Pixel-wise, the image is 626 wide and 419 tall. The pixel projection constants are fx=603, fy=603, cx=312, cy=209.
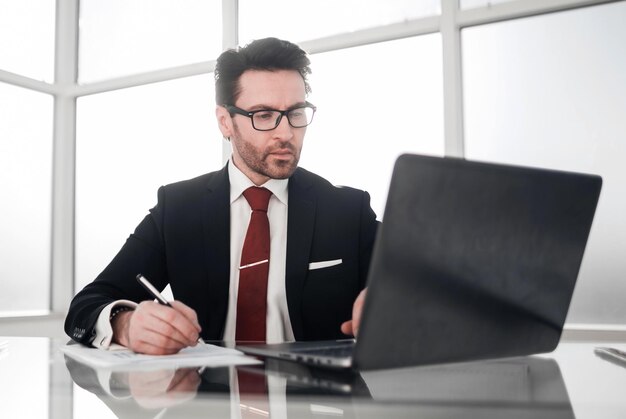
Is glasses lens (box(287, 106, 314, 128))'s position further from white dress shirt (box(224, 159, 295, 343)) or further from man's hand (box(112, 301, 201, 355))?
man's hand (box(112, 301, 201, 355))

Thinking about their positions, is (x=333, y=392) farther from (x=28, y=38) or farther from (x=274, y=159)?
(x=28, y=38)

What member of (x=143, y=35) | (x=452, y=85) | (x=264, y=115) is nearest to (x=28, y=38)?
(x=143, y=35)

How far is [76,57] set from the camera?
5.13m

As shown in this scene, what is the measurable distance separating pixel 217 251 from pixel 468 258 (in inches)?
47.2

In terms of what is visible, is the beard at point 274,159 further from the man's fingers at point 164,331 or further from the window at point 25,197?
the window at point 25,197

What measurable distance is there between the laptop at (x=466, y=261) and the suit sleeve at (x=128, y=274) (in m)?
0.67

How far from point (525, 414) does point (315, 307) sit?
50.3 inches

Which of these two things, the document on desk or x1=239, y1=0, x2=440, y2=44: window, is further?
x1=239, y1=0, x2=440, y2=44: window

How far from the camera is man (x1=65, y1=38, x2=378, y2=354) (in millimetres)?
1795

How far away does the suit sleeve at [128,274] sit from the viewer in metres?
1.39

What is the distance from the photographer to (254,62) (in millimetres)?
2061

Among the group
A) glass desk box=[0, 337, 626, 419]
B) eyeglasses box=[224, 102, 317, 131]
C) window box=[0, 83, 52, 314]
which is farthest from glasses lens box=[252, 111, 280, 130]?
window box=[0, 83, 52, 314]

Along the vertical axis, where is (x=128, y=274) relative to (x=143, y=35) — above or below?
below

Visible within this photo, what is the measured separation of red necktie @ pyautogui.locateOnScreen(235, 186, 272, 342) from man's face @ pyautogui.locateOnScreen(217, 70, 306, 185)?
198 millimetres
